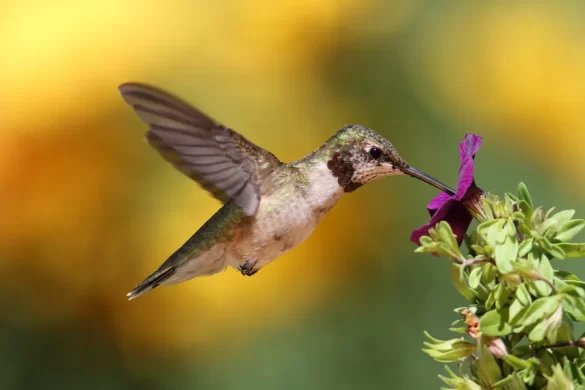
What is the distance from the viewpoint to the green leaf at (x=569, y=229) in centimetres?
117

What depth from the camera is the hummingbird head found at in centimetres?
168

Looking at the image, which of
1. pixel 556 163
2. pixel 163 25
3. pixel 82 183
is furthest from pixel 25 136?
pixel 556 163

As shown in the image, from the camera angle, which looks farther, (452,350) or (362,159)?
(362,159)

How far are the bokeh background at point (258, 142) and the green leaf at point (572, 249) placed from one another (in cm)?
234

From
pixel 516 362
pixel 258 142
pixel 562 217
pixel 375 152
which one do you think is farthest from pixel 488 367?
pixel 258 142

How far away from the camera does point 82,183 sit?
381 centimetres

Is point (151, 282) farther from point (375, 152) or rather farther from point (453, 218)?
point (453, 218)

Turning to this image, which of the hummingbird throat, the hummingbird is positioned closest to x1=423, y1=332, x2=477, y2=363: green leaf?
the hummingbird

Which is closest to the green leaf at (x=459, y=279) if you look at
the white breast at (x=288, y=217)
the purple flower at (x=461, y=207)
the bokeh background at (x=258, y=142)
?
the purple flower at (x=461, y=207)

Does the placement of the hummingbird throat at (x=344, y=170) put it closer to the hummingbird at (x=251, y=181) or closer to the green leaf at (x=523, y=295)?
the hummingbird at (x=251, y=181)

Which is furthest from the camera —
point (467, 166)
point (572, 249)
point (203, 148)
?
point (203, 148)

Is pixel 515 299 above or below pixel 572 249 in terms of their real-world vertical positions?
below

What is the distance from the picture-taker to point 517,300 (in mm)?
1074

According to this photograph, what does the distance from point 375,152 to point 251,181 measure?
11.9 inches
